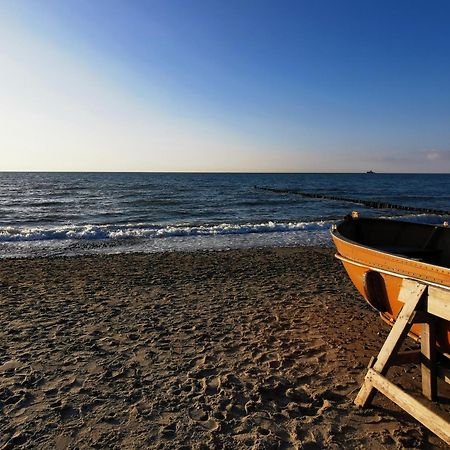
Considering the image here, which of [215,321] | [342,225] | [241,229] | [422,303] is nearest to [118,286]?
[215,321]

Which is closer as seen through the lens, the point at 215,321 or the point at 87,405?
the point at 87,405

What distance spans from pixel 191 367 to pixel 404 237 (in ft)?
17.7

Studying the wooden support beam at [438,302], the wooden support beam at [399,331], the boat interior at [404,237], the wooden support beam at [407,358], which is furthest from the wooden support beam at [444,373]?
the boat interior at [404,237]

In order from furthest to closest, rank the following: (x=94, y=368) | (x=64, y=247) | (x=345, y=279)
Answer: (x=64, y=247) → (x=345, y=279) → (x=94, y=368)

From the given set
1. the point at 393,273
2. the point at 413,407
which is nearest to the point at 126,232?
the point at 393,273

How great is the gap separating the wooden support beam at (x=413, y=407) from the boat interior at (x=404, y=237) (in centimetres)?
295

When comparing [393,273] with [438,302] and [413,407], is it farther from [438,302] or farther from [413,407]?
[413,407]

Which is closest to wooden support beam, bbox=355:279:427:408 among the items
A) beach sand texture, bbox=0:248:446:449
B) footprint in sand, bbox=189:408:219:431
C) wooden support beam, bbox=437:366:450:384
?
beach sand texture, bbox=0:248:446:449

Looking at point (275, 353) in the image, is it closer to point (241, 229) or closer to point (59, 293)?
point (59, 293)

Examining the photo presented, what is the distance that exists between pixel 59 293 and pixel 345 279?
768 cm

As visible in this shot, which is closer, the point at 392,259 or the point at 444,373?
the point at 392,259

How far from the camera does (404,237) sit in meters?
7.74

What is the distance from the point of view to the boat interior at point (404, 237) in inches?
273

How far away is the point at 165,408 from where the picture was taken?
14.0 ft
